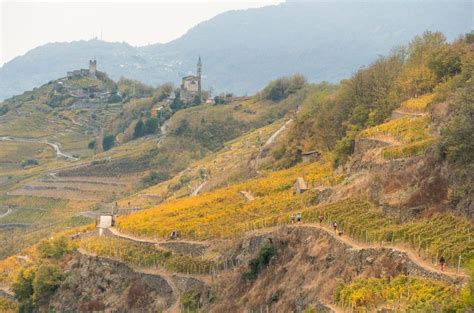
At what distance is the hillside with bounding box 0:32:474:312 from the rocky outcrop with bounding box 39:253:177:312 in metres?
0.09

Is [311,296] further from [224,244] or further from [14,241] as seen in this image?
[14,241]

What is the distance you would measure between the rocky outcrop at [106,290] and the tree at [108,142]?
8811cm

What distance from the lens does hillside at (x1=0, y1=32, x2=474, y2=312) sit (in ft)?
→ 93.8

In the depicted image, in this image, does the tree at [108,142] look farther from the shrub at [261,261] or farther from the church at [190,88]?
the shrub at [261,261]

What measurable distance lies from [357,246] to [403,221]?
7.91 ft

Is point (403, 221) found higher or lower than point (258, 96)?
higher

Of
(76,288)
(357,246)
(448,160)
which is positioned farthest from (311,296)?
(76,288)

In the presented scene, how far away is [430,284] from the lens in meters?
25.9

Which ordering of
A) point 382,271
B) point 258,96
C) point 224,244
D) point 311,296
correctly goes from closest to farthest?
point 382,271 → point 311,296 → point 224,244 → point 258,96

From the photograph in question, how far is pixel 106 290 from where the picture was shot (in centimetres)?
4581

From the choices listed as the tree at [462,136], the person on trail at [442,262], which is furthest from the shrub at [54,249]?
the person on trail at [442,262]

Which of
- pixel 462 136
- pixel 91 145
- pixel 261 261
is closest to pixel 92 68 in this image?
pixel 91 145

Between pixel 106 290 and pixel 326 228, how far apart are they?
16.0m

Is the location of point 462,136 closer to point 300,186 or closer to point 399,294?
point 399,294
